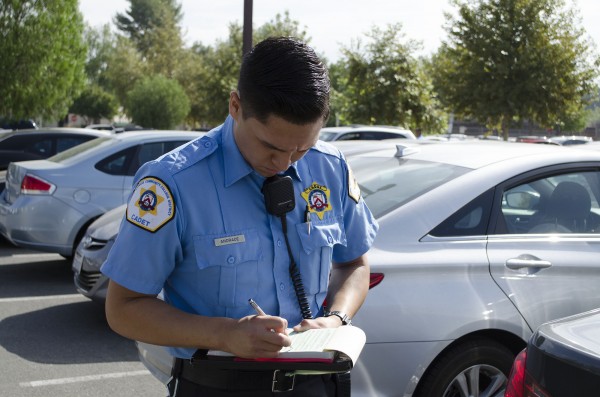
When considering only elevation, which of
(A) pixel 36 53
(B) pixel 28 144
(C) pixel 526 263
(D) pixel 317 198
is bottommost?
(B) pixel 28 144

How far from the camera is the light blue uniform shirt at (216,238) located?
2.04 metres

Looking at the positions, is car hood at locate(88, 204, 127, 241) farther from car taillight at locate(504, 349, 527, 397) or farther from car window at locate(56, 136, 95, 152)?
car window at locate(56, 136, 95, 152)

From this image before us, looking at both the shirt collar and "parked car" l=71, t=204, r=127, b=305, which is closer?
the shirt collar

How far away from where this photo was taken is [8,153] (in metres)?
11.6

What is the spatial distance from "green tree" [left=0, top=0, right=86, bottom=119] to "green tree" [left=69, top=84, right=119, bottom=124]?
40579 mm

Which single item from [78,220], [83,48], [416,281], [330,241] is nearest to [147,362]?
[416,281]

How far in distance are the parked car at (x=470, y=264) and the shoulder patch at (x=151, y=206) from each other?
1.61 metres

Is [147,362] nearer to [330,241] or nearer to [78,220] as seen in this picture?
[330,241]

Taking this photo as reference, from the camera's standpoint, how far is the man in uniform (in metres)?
2.02

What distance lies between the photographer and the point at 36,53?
18406 millimetres

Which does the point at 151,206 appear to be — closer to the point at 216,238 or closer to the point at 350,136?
the point at 216,238

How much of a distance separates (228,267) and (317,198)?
0.37m

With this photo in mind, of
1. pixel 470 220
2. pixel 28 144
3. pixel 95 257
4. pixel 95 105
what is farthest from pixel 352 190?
pixel 95 105

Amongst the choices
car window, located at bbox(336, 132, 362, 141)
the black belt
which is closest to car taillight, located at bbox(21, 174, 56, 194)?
the black belt
